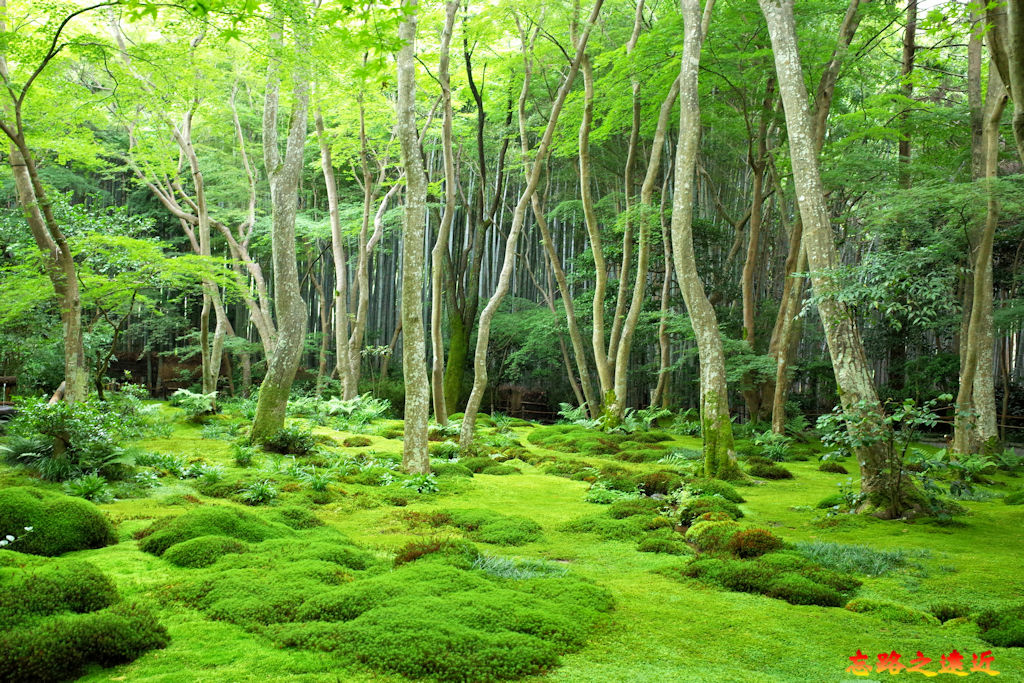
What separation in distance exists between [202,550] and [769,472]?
6561 mm

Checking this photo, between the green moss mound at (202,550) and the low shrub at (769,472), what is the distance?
6279 mm

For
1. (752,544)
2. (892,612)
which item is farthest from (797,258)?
(892,612)

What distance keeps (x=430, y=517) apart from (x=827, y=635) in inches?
125

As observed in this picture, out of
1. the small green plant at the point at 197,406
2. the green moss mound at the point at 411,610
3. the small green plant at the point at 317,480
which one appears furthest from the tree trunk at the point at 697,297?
the small green plant at the point at 197,406

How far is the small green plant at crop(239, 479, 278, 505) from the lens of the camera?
5898 millimetres

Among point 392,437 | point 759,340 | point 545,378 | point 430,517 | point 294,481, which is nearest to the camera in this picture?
point 430,517

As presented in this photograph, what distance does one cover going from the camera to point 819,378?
16047 mm

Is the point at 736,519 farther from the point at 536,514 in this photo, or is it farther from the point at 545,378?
the point at 545,378

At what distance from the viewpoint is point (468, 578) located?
3.63 metres

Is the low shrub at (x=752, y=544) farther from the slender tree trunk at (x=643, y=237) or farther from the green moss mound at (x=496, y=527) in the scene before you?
the slender tree trunk at (x=643, y=237)

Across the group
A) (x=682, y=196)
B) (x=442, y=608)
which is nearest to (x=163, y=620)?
(x=442, y=608)

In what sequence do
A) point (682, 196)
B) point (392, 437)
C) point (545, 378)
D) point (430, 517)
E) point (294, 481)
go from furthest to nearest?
1. point (545, 378)
2. point (392, 437)
3. point (682, 196)
4. point (294, 481)
5. point (430, 517)

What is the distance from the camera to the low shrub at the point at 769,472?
27.6ft

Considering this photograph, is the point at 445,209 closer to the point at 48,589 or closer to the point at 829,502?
the point at 829,502
